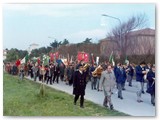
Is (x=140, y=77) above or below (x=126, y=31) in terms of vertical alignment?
below

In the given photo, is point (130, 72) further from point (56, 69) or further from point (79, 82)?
point (56, 69)

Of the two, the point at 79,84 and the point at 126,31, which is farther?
the point at 79,84

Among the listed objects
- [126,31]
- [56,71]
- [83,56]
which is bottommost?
[56,71]

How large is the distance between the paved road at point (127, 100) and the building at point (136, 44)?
74 centimetres

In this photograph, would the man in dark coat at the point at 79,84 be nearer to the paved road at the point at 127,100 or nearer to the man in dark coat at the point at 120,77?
the paved road at the point at 127,100

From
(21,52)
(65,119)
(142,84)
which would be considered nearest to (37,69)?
(21,52)

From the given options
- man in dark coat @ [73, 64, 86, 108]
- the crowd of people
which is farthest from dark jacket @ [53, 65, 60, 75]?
man in dark coat @ [73, 64, 86, 108]

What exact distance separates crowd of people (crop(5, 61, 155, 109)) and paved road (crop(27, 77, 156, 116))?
76mm

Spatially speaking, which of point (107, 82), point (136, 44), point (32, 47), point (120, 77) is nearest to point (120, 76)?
point (120, 77)

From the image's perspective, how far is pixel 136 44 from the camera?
11359mm

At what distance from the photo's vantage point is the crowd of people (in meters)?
11.6

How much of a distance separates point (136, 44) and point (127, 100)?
3.56ft

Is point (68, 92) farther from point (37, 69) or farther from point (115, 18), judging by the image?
point (115, 18)

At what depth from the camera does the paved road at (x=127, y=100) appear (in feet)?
37.1
